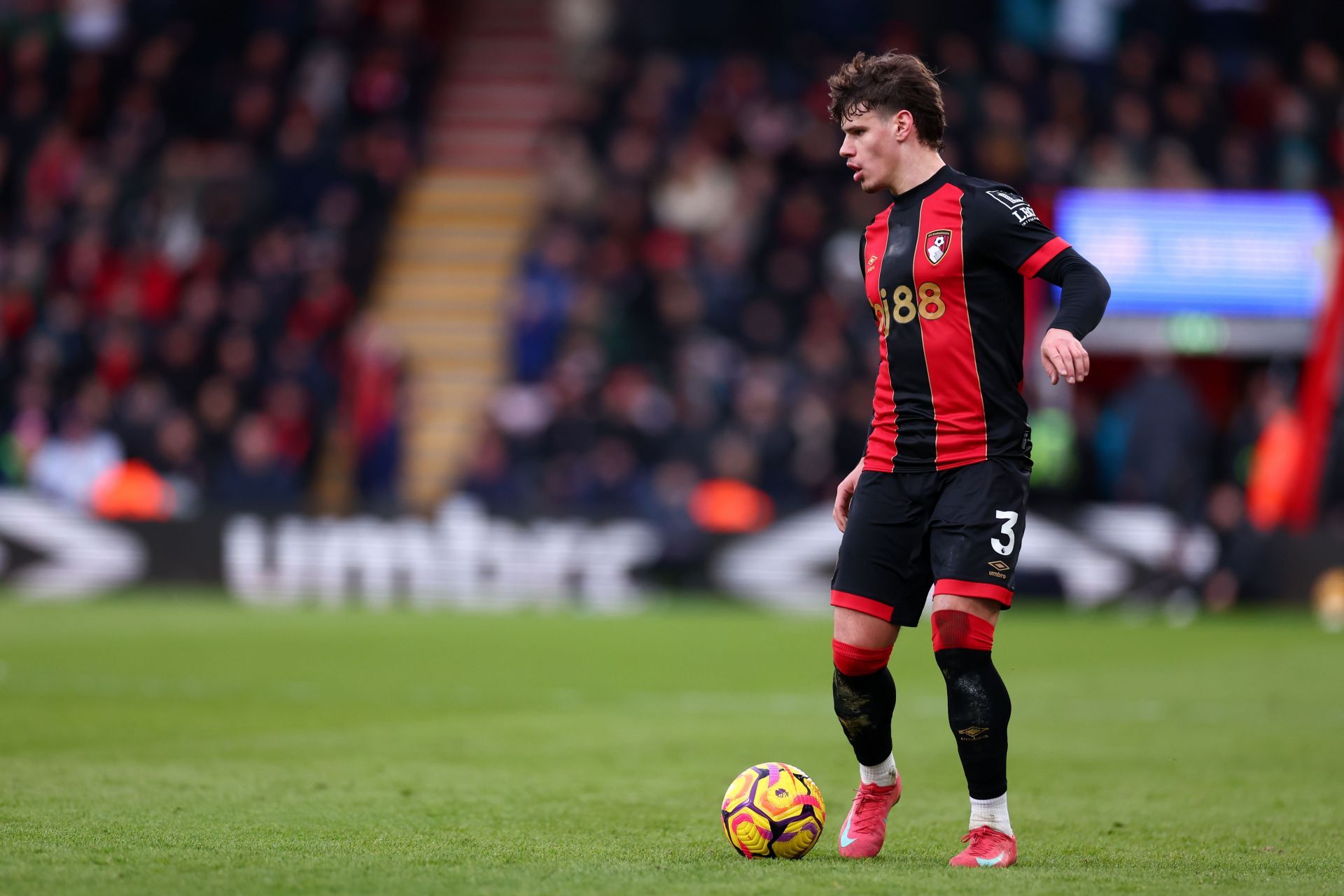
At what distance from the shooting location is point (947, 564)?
4.95 metres

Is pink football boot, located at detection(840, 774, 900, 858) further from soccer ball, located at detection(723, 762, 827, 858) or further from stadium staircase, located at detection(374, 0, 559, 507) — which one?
stadium staircase, located at detection(374, 0, 559, 507)

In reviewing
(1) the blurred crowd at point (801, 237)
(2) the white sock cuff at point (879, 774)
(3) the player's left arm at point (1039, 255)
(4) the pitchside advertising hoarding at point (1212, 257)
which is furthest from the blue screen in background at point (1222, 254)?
(2) the white sock cuff at point (879, 774)

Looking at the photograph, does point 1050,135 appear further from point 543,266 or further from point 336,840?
point 336,840

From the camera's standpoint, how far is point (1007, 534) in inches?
195

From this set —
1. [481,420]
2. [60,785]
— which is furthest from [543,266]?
[60,785]

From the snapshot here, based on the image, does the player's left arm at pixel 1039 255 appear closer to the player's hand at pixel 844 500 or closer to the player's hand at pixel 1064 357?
the player's hand at pixel 1064 357

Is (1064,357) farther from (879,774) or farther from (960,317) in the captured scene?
(879,774)

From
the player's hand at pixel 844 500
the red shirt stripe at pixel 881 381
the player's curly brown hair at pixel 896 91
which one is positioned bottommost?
the player's hand at pixel 844 500

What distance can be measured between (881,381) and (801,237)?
13.7 meters

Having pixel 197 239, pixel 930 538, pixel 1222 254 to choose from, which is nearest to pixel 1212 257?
pixel 1222 254

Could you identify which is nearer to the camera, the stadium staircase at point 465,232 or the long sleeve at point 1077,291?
the long sleeve at point 1077,291

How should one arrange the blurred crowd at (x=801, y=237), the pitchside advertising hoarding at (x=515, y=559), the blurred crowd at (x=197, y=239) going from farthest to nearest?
1. the blurred crowd at (x=197, y=239)
2. the blurred crowd at (x=801, y=237)
3. the pitchside advertising hoarding at (x=515, y=559)

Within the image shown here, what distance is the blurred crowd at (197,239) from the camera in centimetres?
1889

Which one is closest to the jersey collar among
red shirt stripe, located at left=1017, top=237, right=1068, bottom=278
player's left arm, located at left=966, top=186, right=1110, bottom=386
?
player's left arm, located at left=966, top=186, right=1110, bottom=386
